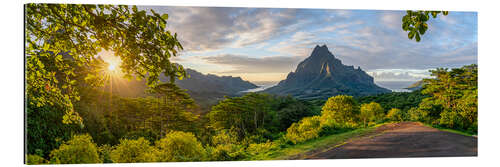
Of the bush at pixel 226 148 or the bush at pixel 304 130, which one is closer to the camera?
the bush at pixel 226 148

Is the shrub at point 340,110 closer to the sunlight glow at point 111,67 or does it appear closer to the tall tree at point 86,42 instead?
the tall tree at point 86,42

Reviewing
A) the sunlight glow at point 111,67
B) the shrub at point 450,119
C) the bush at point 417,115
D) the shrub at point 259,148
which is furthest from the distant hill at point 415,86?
the sunlight glow at point 111,67

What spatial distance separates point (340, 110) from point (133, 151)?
131 inches

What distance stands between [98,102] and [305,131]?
3.11 m

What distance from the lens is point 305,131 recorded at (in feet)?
15.8

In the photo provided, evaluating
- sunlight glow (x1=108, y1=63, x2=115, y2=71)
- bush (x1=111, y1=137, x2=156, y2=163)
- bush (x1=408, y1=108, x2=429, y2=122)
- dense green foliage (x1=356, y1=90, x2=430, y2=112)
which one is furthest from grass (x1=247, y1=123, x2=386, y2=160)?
sunlight glow (x1=108, y1=63, x2=115, y2=71)

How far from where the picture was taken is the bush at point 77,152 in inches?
153

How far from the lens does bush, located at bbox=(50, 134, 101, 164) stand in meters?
3.88

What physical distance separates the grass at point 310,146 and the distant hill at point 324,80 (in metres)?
0.66

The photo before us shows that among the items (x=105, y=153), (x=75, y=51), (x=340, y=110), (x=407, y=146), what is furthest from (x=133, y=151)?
(x=407, y=146)

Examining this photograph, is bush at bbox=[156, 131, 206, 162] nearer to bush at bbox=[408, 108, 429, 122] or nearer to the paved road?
the paved road

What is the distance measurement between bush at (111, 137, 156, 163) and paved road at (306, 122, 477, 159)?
2.35 m
